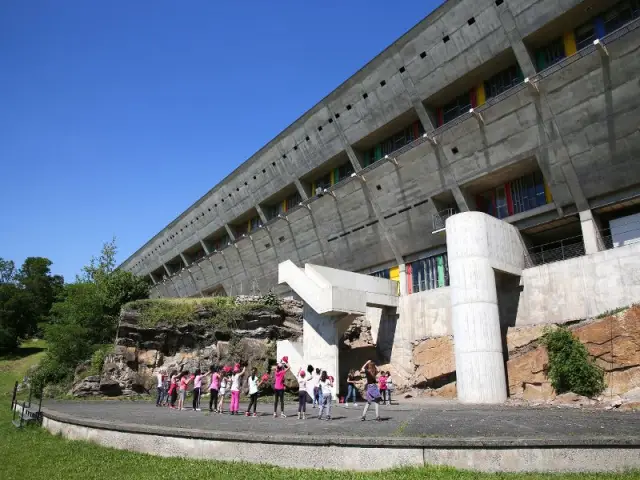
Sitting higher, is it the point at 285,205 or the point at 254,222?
the point at 254,222

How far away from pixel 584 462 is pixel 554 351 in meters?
13.7

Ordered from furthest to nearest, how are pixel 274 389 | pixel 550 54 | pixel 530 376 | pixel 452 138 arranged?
pixel 452 138 < pixel 550 54 < pixel 530 376 < pixel 274 389

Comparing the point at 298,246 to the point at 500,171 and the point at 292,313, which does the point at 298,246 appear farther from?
the point at 500,171

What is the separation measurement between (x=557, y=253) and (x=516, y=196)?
3.62 meters

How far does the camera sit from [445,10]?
2348 centimetres

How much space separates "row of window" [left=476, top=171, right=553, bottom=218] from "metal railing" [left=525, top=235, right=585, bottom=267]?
223 cm

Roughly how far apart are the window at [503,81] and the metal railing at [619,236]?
8.47m

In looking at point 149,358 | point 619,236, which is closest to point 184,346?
point 149,358

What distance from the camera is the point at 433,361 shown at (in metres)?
23.9

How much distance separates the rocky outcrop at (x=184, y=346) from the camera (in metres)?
27.3

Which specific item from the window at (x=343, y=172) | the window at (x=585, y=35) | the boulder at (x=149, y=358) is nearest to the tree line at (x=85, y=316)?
the boulder at (x=149, y=358)

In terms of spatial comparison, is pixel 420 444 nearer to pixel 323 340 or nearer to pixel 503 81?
pixel 323 340

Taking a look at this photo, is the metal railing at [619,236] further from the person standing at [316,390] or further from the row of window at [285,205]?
the row of window at [285,205]

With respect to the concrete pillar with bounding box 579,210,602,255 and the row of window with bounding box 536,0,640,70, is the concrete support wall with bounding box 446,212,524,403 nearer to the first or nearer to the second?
the concrete pillar with bounding box 579,210,602,255
